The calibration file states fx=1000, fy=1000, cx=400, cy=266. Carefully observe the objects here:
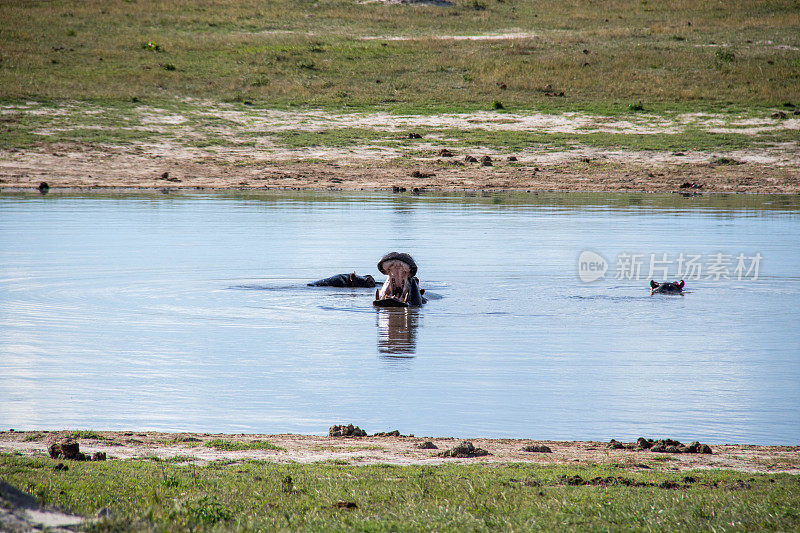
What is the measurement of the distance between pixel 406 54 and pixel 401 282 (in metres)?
43.5

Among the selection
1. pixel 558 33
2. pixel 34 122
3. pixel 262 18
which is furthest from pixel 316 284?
pixel 262 18

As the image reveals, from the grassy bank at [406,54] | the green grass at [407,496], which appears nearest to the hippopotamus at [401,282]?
the green grass at [407,496]

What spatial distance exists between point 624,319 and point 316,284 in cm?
533

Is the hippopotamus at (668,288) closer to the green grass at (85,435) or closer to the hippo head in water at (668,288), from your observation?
the hippo head in water at (668,288)

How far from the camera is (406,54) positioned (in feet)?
189

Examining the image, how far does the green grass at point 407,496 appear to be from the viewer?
6141 millimetres

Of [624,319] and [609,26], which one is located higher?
[609,26]

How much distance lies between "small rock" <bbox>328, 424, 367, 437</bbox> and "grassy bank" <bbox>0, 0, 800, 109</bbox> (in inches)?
1493

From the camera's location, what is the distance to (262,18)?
70875 mm

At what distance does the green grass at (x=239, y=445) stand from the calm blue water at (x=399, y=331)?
2.33 ft

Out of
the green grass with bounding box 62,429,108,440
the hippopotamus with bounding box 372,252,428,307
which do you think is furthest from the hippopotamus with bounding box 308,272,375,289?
the green grass with bounding box 62,429,108,440

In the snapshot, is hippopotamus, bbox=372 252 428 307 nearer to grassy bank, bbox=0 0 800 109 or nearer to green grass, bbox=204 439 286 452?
green grass, bbox=204 439 286 452

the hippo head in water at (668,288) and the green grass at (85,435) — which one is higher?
the hippo head in water at (668,288)

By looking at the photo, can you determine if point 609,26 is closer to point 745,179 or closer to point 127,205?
point 745,179
